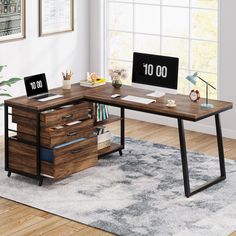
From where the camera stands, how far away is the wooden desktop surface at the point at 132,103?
18.5 feet

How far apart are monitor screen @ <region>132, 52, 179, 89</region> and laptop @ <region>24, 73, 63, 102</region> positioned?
0.72 metres

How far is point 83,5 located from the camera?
7992mm

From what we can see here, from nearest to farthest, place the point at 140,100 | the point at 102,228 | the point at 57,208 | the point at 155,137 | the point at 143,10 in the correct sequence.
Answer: the point at 102,228 → the point at 57,208 → the point at 140,100 → the point at 155,137 → the point at 143,10

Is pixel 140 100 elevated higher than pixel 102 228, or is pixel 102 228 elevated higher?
pixel 140 100

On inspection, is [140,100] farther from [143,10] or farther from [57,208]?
[143,10]

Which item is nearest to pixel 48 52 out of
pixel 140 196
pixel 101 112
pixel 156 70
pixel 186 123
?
pixel 101 112

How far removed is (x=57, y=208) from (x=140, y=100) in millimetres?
1152

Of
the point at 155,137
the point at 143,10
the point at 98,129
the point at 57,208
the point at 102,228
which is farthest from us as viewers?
the point at 143,10

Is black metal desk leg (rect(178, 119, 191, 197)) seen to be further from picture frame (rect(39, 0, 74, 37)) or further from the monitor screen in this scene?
picture frame (rect(39, 0, 74, 37))

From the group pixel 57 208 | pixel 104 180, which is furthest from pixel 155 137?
pixel 57 208

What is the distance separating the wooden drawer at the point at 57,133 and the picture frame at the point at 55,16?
1.72 metres

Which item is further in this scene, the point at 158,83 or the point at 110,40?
the point at 110,40

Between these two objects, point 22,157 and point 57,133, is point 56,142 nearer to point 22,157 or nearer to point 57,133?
point 57,133

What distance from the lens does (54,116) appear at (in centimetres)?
586
